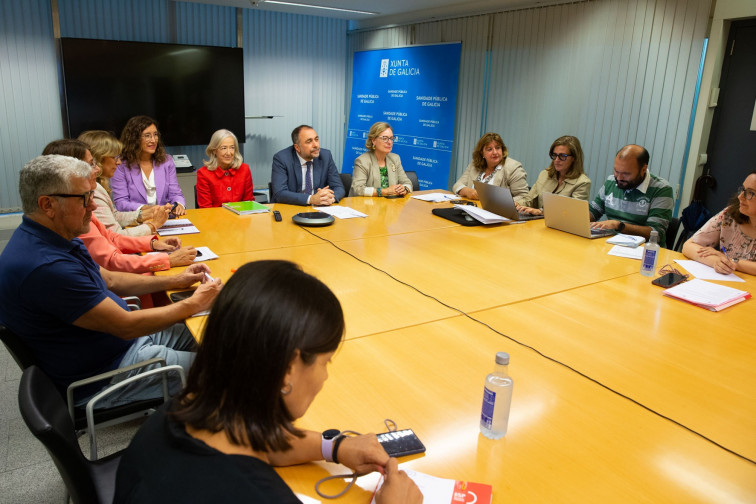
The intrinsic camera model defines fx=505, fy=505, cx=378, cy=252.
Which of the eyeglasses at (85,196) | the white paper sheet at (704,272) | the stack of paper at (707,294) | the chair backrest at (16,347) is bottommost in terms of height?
the chair backrest at (16,347)

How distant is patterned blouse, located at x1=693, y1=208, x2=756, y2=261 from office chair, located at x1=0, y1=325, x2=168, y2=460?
2881mm

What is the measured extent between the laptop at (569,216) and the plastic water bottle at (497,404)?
2108 mm

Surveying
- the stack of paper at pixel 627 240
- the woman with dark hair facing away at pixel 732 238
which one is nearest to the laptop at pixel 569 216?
the stack of paper at pixel 627 240

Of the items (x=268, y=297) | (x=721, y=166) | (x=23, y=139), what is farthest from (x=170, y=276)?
(x=23, y=139)

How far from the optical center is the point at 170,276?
2211 mm

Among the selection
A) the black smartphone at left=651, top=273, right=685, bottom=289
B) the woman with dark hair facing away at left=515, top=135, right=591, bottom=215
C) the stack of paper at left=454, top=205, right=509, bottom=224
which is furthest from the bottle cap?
the woman with dark hair facing away at left=515, top=135, right=591, bottom=215

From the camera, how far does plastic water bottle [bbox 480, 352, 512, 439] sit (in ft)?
4.08

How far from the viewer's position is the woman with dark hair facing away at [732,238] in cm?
257

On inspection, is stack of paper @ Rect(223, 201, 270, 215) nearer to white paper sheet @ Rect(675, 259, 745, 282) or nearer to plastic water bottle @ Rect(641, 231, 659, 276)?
plastic water bottle @ Rect(641, 231, 659, 276)

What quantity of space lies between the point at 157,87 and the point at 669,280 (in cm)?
561

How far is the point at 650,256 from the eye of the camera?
8.09ft

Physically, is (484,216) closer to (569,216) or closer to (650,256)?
(569,216)

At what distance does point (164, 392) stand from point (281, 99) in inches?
230

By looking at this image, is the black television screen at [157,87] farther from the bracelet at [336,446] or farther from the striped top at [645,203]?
the bracelet at [336,446]
